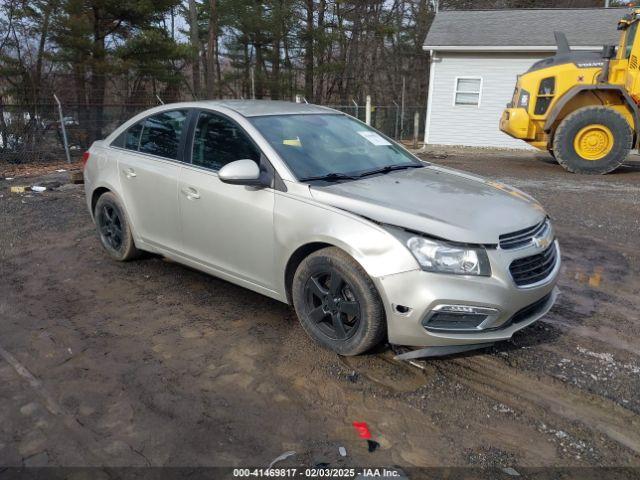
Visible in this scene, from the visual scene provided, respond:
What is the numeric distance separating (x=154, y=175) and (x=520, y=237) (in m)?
2.94

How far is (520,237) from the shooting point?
3027 mm

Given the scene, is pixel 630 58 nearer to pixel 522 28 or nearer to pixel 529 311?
pixel 522 28

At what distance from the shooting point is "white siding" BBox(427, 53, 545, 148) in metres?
16.4

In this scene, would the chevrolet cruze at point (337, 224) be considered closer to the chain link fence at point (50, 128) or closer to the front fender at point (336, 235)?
the front fender at point (336, 235)

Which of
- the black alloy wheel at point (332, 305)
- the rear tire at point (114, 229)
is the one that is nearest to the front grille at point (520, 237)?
the black alloy wheel at point (332, 305)

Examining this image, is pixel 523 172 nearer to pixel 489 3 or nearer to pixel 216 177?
pixel 216 177

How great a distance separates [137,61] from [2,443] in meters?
15.8

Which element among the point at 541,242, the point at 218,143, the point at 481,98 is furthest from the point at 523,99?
the point at 218,143

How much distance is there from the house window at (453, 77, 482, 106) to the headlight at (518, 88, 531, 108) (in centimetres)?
546

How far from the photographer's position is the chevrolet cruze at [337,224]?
284 cm

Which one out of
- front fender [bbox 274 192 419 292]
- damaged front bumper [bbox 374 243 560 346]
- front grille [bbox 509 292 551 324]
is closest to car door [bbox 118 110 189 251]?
front fender [bbox 274 192 419 292]

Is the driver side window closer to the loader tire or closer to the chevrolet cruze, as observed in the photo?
the chevrolet cruze

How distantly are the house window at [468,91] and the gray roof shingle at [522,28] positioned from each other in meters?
1.11

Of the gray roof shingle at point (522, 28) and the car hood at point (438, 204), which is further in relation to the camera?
the gray roof shingle at point (522, 28)
